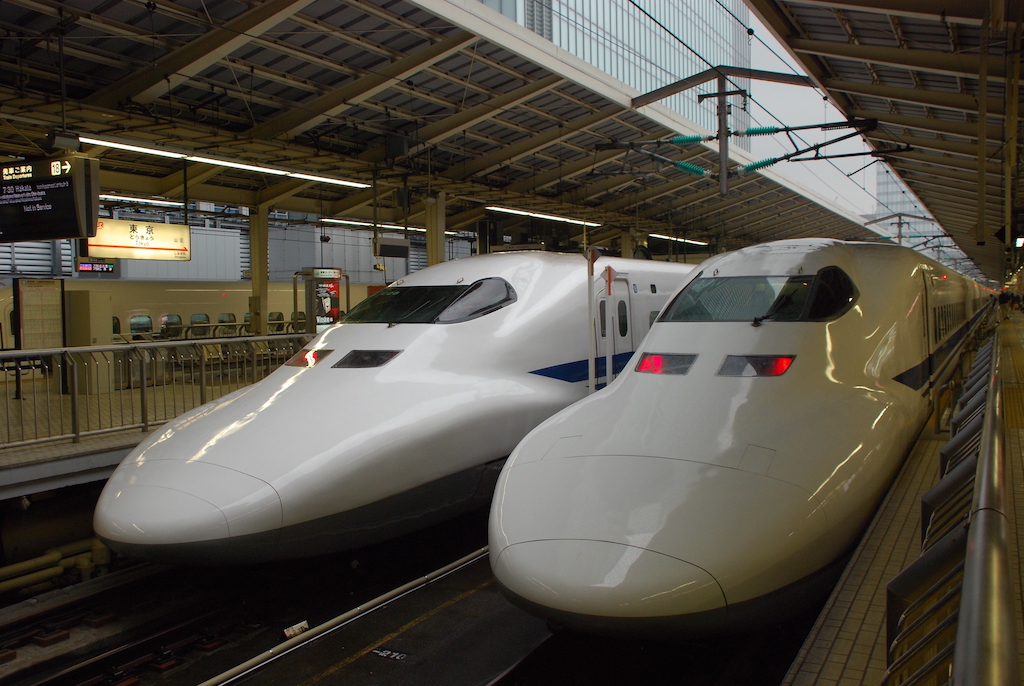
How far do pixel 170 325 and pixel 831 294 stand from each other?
18586mm

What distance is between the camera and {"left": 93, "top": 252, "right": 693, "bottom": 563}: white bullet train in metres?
5.32

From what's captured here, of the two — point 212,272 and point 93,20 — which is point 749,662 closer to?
point 93,20

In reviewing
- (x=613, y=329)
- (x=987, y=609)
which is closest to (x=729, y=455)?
(x=987, y=609)

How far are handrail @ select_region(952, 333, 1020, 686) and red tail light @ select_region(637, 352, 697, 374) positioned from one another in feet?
10.4

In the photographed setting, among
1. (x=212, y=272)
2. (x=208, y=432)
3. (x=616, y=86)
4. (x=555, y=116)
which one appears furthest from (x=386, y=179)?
(x=212, y=272)

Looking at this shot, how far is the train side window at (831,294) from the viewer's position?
5.79 metres

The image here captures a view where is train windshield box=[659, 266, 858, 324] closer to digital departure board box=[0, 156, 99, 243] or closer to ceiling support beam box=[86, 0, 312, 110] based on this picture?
ceiling support beam box=[86, 0, 312, 110]

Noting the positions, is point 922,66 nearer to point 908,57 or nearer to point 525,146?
point 908,57

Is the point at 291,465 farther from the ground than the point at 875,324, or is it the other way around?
the point at 875,324

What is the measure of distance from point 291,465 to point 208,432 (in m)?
0.98

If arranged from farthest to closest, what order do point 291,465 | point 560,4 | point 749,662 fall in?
point 560,4, point 291,465, point 749,662

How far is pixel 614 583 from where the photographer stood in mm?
3553

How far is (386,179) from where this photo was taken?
1728cm

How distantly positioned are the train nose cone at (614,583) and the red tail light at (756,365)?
6.56 ft
